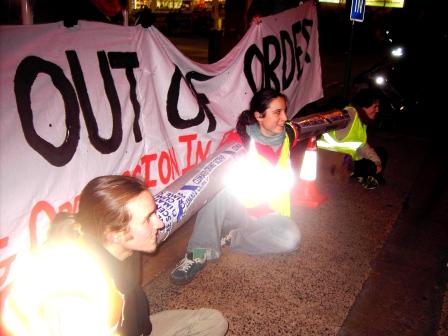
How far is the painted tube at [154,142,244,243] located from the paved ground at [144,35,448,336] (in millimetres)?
668

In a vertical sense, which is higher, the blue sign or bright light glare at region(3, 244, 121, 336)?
the blue sign

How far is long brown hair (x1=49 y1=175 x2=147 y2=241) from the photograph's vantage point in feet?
5.44

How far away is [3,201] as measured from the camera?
2078 millimetres

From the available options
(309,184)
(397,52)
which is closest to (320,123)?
(309,184)

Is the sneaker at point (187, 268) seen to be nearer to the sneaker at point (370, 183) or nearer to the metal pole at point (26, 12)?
the metal pole at point (26, 12)

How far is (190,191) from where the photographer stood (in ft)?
9.07

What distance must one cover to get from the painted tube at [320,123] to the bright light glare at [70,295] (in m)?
2.70

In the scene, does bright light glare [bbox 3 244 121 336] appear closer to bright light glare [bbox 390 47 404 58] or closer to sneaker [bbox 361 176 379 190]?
sneaker [bbox 361 176 379 190]

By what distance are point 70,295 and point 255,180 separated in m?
2.17

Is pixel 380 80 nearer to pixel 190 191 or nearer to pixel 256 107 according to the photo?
pixel 256 107

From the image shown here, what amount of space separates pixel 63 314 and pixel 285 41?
4.54 metres

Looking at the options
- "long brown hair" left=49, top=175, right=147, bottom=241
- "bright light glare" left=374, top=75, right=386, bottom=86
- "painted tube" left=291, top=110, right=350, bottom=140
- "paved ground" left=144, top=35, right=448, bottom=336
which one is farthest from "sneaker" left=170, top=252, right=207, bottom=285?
"bright light glare" left=374, top=75, right=386, bottom=86

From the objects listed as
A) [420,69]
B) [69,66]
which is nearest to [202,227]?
[69,66]

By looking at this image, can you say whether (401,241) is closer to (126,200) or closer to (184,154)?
(184,154)
